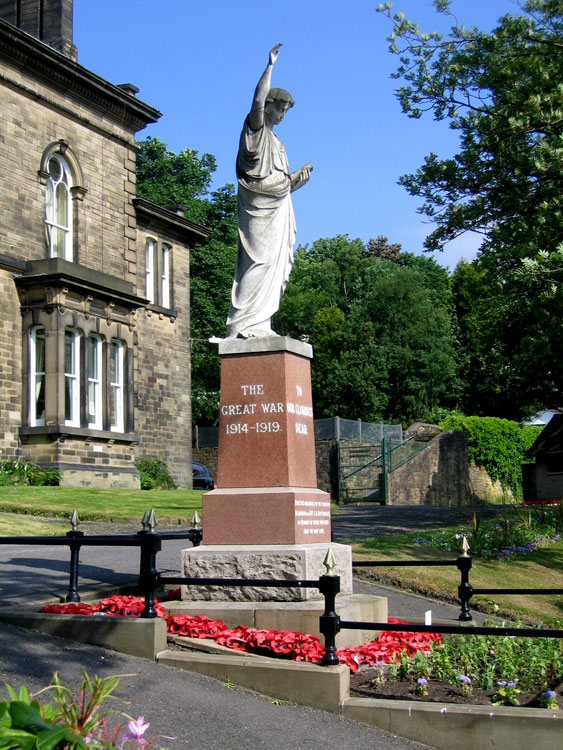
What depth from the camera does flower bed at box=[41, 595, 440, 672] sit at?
287 inches

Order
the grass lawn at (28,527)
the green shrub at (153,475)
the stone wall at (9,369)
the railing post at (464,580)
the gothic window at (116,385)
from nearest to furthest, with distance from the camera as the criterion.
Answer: the railing post at (464,580)
the grass lawn at (28,527)
the stone wall at (9,369)
the gothic window at (116,385)
the green shrub at (153,475)

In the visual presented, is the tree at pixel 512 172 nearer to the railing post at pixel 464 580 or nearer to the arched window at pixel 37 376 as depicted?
the railing post at pixel 464 580

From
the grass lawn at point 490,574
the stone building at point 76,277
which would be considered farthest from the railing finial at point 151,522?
the stone building at point 76,277

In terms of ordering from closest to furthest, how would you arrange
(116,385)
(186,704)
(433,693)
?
(186,704) → (433,693) → (116,385)

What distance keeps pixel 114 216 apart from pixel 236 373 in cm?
2197

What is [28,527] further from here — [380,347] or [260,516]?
[380,347]

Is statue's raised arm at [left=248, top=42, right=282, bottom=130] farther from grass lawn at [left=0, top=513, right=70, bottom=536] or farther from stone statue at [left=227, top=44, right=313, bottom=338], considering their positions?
grass lawn at [left=0, top=513, right=70, bottom=536]

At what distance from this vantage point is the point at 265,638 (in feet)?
24.3

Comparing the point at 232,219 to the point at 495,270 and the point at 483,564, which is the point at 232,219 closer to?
the point at 495,270

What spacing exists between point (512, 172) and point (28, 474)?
14.6 m

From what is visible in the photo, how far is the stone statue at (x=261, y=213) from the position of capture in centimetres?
959

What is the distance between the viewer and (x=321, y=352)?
205 feet

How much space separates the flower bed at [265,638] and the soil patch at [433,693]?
0.30 metres

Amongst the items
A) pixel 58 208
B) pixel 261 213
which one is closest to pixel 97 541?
pixel 261 213
